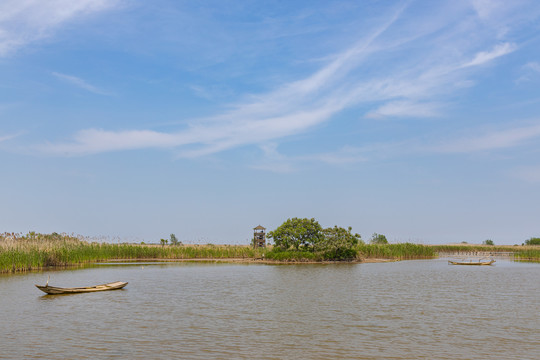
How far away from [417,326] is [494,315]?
17.0ft

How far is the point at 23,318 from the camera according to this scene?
21172 millimetres

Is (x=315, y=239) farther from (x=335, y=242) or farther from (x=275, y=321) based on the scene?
(x=275, y=321)

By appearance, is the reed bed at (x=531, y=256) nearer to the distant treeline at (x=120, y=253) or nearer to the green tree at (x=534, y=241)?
the distant treeline at (x=120, y=253)

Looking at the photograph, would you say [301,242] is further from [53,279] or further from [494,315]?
[494,315]

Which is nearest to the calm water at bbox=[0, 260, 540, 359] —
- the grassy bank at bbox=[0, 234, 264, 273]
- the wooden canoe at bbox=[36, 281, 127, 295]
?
the wooden canoe at bbox=[36, 281, 127, 295]

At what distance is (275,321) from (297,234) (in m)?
41.0

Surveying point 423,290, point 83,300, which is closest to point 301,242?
point 423,290

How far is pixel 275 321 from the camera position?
20.8 m

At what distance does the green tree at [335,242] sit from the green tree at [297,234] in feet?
3.18

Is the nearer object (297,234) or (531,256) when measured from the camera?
(297,234)

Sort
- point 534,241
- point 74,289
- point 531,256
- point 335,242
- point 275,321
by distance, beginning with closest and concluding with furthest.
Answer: point 275,321 → point 74,289 → point 335,242 → point 531,256 → point 534,241

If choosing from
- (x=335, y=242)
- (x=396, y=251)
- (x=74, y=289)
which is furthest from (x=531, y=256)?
(x=74, y=289)

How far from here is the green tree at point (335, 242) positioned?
60.5m

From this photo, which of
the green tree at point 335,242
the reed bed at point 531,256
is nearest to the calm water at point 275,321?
the green tree at point 335,242
